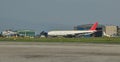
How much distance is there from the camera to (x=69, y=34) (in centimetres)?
16625

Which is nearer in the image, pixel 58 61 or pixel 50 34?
pixel 58 61

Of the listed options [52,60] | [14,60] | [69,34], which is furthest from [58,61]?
[69,34]

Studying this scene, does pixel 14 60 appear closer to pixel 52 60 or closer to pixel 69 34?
pixel 52 60

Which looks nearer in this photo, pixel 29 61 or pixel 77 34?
pixel 29 61

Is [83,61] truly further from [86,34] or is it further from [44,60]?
[86,34]

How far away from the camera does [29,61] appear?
2167 centimetres

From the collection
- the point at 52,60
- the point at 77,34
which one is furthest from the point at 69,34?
the point at 52,60

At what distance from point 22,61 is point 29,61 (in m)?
0.42

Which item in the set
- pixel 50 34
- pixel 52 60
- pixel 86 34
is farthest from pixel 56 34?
pixel 52 60

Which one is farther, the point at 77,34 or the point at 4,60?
the point at 77,34

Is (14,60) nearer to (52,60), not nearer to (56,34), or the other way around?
(52,60)

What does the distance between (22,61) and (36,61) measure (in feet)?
2.73

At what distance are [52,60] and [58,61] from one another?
0.87m

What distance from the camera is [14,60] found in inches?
866
